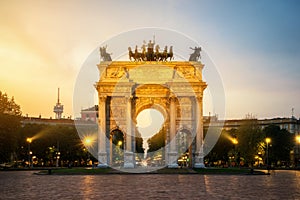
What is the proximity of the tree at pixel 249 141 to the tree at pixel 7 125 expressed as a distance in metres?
38.6

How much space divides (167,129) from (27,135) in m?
35.0

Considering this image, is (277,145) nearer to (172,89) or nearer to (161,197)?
(172,89)

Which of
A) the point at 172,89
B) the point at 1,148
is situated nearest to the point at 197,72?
the point at 172,89

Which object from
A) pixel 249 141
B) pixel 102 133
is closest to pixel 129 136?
pixel 102 133

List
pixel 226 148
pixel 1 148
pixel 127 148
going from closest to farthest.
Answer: pixel 1 148, pixel 127 148, pixel 226 148

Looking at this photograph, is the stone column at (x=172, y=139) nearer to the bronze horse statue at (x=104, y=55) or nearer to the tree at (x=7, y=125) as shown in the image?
the bronze horse statue at (x=104, y=55)

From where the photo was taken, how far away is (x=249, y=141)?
268 feet

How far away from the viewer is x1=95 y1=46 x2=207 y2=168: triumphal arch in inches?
2635

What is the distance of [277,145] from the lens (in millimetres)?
96438

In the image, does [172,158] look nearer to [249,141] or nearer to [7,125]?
[249,141]

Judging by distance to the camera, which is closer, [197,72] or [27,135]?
[197,72]

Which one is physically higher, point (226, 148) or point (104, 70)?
point (104, 70)

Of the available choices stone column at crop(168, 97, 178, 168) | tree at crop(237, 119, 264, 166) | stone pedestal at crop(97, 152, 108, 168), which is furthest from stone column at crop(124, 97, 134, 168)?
tree at crop(237, 119, 264, 166)

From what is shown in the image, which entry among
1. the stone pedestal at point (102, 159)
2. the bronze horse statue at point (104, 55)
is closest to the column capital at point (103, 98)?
the bronze horse statue at point (104, 55)
